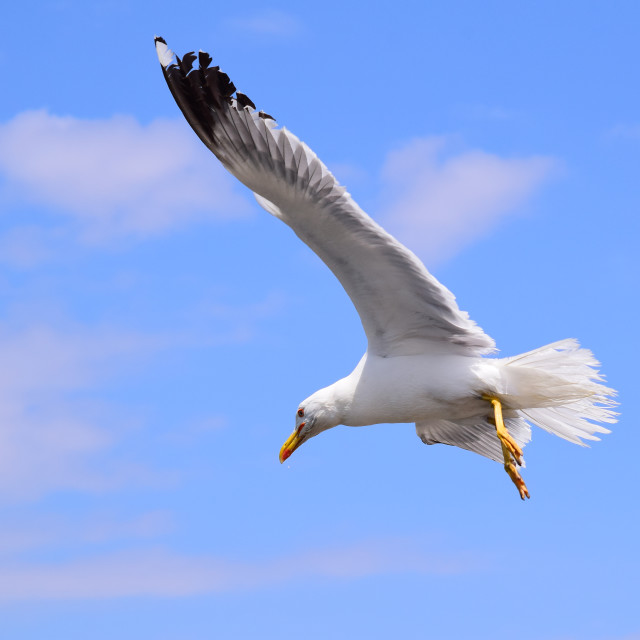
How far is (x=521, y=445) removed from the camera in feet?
35.5

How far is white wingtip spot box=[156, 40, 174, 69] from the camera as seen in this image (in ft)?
29.7

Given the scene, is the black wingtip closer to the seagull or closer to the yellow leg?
the seagull

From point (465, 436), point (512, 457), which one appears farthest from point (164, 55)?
point (465, 436)

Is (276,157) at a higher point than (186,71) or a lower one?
lower

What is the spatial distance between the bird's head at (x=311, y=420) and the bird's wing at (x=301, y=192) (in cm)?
98

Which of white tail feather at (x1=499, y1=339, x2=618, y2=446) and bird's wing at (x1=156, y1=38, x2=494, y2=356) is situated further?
white tail feather at (x1=499, y1=339, x2=618, y2=446)

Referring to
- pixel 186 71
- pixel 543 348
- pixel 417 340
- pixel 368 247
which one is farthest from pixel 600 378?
pixel 186 71

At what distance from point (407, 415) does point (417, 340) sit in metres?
0.64

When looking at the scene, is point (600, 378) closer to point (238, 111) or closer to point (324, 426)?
point (324, 426)

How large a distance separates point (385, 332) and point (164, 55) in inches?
111

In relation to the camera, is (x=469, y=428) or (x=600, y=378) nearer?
(x=600, y=378)

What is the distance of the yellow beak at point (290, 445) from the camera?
10.4m

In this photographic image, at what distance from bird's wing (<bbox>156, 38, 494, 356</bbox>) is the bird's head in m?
0.98

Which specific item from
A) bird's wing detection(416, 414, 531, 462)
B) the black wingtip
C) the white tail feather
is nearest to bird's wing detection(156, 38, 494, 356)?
the black wingtip
